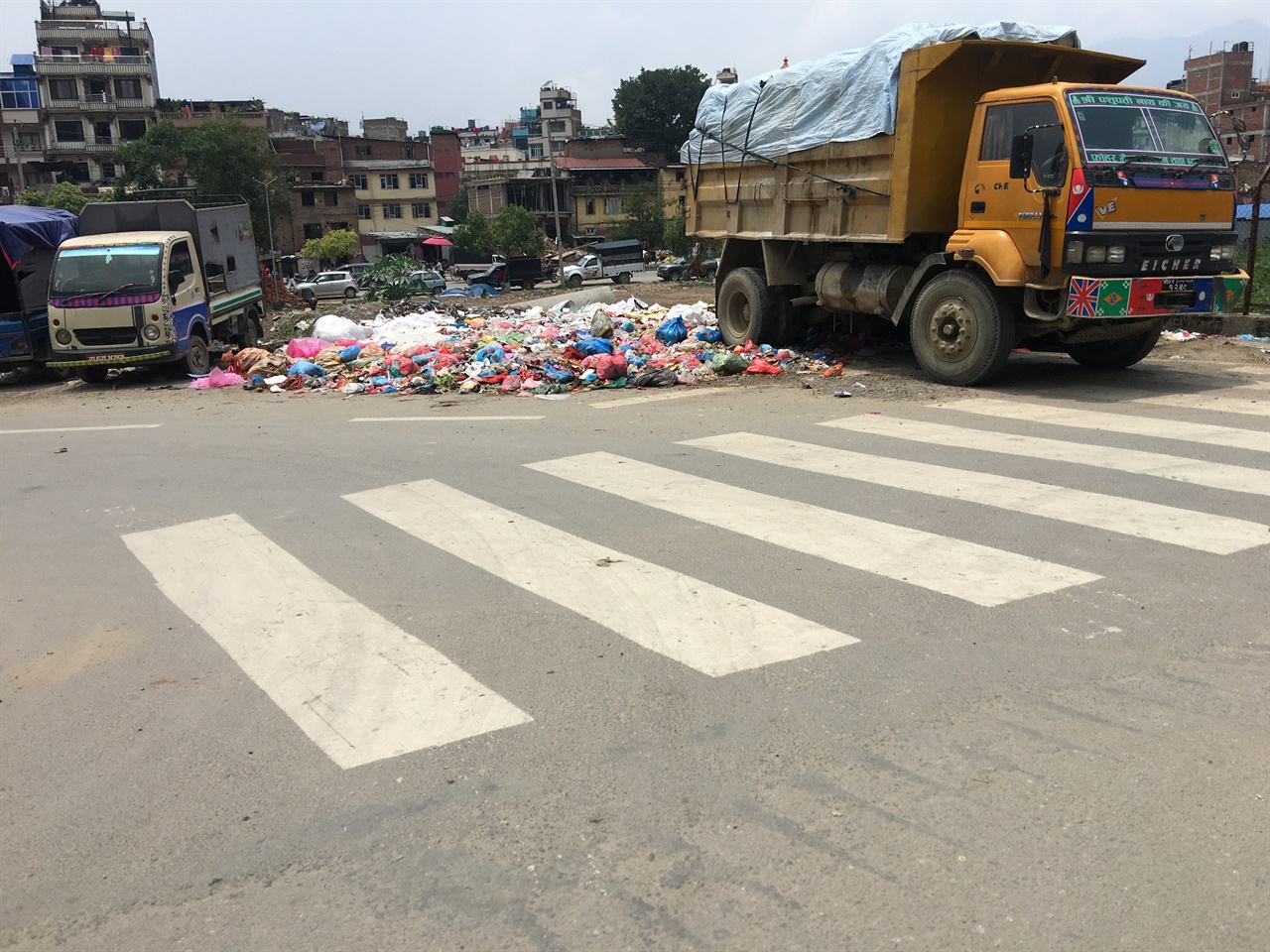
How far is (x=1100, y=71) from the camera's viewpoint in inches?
450

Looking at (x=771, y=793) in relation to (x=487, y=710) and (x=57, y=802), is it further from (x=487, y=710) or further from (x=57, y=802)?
(x=57, y=802)

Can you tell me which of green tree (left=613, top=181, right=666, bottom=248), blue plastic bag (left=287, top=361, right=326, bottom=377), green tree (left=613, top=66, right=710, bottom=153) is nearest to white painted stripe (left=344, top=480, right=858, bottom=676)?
blue plastic bag (left=287, top=361, right=326, bottom=377)

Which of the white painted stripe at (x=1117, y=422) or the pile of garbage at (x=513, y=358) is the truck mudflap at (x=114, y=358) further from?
the white painted stripe at (x=1117, y=422)

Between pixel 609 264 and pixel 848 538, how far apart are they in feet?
168

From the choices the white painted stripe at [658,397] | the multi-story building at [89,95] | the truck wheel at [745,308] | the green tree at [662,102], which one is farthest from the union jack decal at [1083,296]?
the green tree at [662,102]

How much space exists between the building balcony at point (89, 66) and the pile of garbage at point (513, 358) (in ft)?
233

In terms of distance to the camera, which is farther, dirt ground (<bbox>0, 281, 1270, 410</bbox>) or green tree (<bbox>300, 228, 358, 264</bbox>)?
green tree (<bbox>300, 228, 358, 264</bbox>)

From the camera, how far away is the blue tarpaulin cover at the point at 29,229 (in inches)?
669

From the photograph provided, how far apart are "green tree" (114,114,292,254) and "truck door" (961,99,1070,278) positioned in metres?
53.0

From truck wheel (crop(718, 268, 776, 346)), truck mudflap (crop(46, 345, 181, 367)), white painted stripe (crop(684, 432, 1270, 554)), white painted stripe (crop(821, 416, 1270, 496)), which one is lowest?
white painted stripe (crop(684, 432, 1270, 554))

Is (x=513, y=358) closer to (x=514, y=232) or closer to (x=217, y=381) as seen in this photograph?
(x=217, y=381)

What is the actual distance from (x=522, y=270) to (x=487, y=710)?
163ft

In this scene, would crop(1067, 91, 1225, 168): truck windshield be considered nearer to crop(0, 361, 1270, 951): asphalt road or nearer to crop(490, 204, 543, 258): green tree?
crop(0, 361, 1270, 951): asphalt road

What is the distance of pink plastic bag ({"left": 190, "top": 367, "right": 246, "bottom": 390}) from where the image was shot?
617 inches
